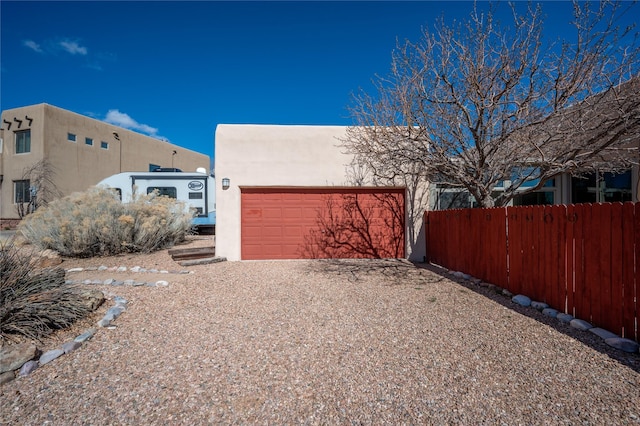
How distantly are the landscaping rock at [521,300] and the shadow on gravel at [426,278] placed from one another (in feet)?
0.26

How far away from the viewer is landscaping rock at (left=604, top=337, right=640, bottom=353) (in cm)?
310

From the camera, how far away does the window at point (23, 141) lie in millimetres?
Answer: 17703

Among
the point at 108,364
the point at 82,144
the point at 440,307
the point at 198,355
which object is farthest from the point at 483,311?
the point at 82,144

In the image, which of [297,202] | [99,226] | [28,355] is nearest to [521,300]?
[297,202]

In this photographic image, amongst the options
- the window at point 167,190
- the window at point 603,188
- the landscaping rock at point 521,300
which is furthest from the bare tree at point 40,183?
the window at point 603,188

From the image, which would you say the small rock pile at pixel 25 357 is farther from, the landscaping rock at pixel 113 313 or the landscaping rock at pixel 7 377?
the landscaping rock at pixel 113 313

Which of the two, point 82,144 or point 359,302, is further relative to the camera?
point 82,144

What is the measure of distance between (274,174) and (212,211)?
217 inches

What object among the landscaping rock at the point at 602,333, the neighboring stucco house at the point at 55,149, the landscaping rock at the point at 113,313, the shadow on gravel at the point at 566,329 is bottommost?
the shadow on gravel at the point at 566,329

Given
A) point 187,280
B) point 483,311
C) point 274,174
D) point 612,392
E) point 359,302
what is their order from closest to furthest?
point 612,392
point 483,311
point 359,302
point 187,280
point 274,174

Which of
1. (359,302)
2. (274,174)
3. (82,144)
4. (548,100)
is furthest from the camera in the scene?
(82,144)

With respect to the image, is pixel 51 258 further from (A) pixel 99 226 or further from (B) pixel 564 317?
(B) pixel 564 317

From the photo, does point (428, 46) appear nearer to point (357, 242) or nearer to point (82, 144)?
point (357, 242)

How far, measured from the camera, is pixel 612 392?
2.45 metres
